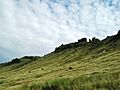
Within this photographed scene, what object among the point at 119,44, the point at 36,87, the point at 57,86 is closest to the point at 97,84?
the point at 57,86

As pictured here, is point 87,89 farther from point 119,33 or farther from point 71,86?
point 119,33

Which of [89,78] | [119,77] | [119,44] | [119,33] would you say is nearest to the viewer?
[119,77]

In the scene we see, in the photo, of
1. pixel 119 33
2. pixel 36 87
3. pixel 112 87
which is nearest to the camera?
pixel 112 87

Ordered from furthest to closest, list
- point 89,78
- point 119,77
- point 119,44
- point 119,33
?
point 119,33 → point 119,44 → point 89,78 → point 119,77

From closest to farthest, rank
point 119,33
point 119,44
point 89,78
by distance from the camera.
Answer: point 89,78, point 119,44, point 119,33

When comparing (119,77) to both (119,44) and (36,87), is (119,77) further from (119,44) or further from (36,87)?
(119,44)

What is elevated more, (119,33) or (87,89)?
(119,33)

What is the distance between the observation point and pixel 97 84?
26656mm

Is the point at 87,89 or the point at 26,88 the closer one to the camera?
the point at 87,89

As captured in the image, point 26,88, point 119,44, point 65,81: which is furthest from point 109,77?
point 119,44

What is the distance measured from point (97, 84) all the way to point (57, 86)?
16.4 feet

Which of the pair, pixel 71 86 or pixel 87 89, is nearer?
pixel 87 89

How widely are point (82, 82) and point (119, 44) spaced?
12474 centimetres

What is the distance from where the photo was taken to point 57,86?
29.8 metres
